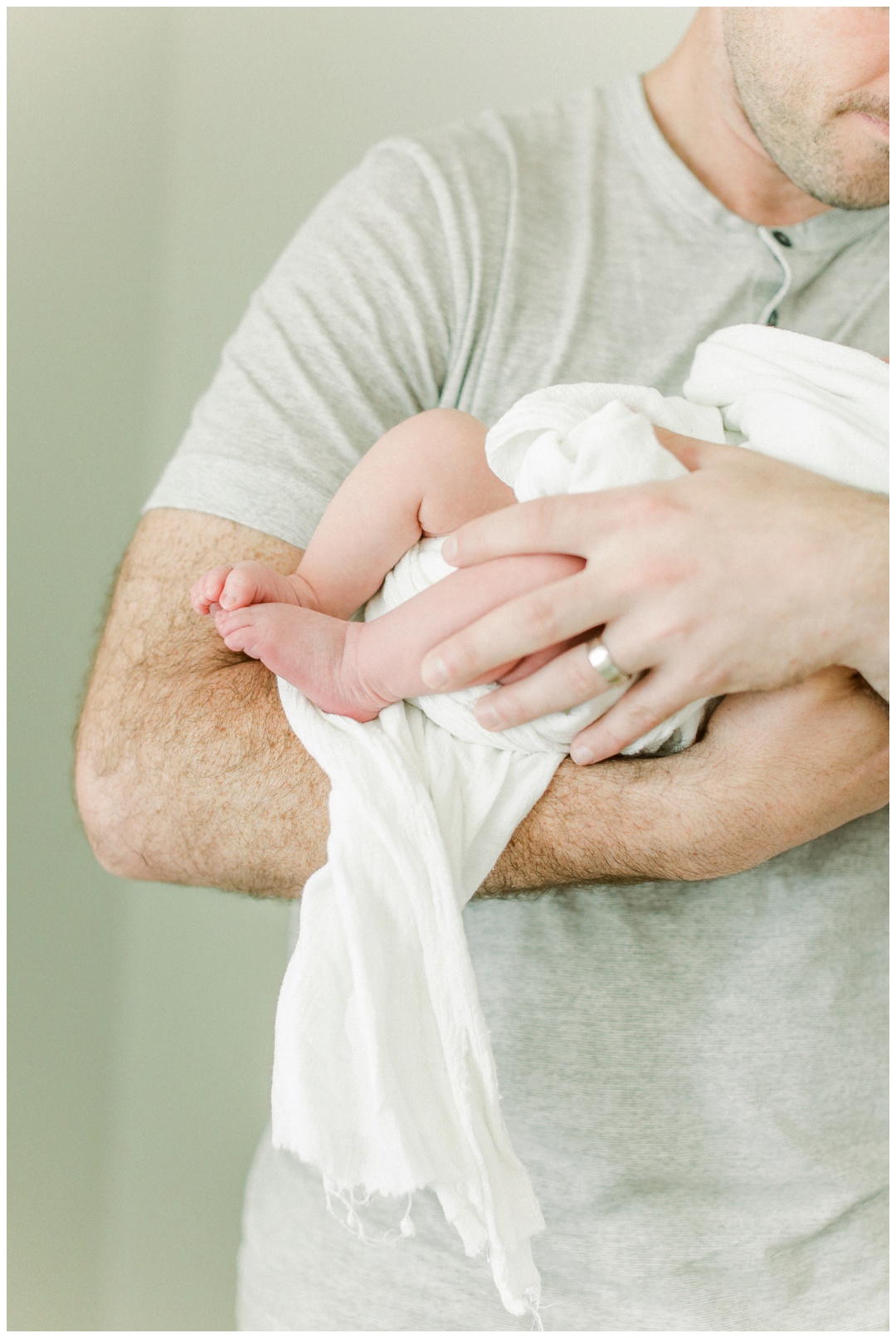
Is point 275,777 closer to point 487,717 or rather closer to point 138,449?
point 487,717

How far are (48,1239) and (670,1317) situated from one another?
103cm

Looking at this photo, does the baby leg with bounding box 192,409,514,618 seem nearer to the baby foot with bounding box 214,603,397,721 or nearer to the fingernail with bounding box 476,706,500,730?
the baby foot with bounding box 214,603,397,721

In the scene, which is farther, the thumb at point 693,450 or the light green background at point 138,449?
the light green background at point 138,449

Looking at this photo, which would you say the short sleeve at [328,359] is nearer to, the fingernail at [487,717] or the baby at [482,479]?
the baby at [482,479]

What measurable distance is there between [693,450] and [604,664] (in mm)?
191

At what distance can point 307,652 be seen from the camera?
851 millimetres

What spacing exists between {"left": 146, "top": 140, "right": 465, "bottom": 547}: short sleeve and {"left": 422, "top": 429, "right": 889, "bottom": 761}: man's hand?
26 cm

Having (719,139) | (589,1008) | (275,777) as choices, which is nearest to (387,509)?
(275,777)

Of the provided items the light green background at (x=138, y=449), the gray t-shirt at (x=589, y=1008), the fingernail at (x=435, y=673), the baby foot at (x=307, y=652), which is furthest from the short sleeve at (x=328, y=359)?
the light green background at (x=138, y=449)

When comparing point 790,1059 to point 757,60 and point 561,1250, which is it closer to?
point 561,1250

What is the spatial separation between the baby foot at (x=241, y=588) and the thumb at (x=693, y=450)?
326 mm

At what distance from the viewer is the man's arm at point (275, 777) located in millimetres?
824

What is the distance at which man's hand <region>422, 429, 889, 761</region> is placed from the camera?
0.76 m

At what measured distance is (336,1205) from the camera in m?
1.09
